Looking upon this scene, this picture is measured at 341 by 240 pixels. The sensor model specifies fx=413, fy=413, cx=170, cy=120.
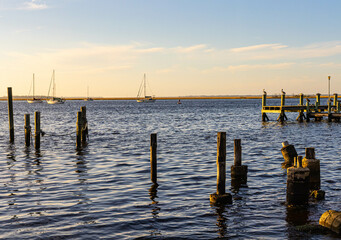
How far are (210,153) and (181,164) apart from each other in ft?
14.4

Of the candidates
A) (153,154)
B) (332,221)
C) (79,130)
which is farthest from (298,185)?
(79,130)

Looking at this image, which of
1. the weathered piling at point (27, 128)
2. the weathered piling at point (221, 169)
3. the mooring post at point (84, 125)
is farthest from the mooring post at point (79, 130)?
the weathered piling at point (221, 169)

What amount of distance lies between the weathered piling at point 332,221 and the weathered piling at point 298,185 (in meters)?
1.54

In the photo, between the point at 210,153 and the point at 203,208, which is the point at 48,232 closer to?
the point at 203,208

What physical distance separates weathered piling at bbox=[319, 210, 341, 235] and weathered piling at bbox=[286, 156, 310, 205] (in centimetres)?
154

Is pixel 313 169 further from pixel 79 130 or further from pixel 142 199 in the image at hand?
pixel 79 130

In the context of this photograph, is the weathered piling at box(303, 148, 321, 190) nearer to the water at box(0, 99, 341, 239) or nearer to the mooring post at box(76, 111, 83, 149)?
the water at box(0, 99, 341, 239)

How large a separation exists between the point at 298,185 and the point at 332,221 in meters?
1.92

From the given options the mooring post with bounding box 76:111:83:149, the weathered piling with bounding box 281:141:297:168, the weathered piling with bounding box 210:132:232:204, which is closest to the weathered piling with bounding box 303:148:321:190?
the weathered piling with bounding box 210:132:232:204

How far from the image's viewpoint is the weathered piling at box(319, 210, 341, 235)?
9.61 metres

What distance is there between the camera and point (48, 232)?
10016mm

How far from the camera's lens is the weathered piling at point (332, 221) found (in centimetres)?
961

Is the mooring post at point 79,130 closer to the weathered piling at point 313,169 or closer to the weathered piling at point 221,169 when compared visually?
the weathered piling at point 221,169

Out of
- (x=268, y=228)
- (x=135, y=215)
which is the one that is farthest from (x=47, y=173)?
(x=268, y=228)
